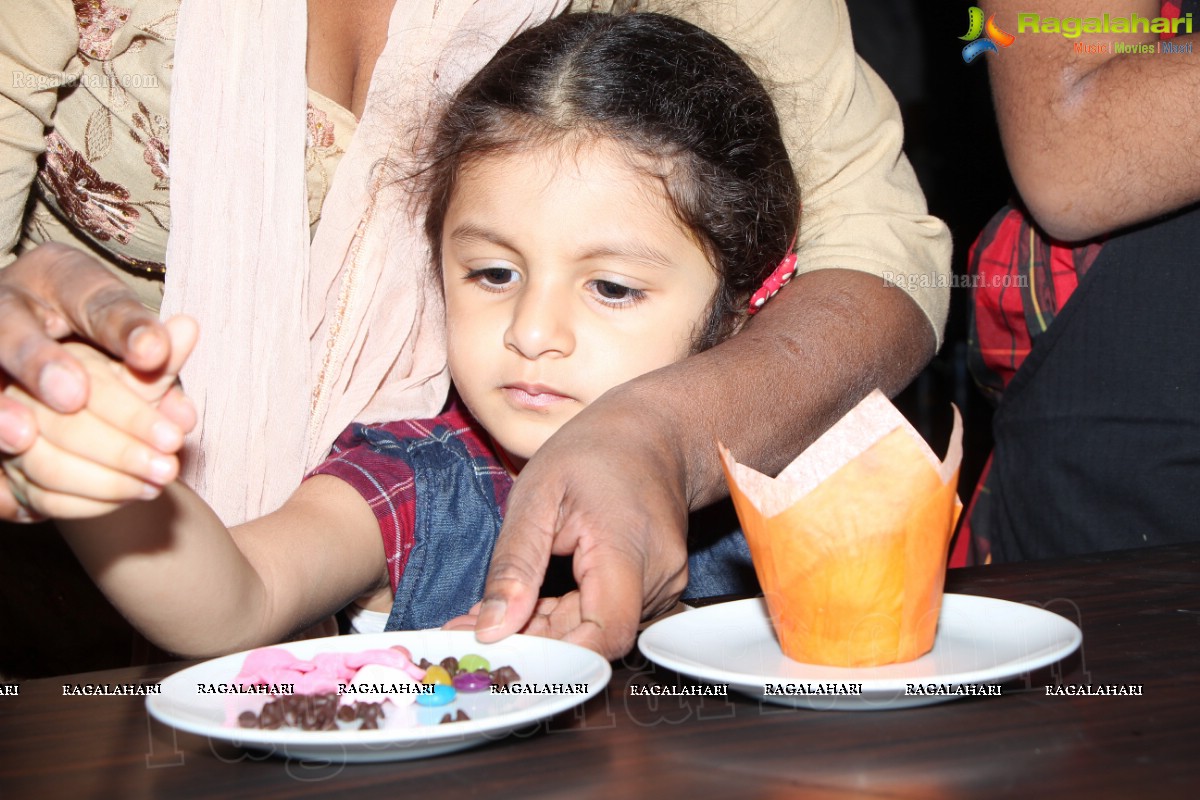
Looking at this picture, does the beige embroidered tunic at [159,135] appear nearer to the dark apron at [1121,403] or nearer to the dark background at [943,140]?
the dark apron at [1121,403]

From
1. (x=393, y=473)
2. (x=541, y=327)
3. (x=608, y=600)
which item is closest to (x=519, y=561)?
(x=608, y=600)

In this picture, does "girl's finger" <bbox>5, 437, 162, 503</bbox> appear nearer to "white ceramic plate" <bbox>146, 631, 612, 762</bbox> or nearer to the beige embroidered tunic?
"white ceramic plate" <bbox>146, 631, 612, 762</bbox>

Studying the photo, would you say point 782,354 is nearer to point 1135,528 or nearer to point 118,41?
point 1135,528

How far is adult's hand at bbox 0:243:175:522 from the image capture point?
24.0 inches

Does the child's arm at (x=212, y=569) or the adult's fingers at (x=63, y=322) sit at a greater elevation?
the adult's fingers at (x=63, y=322)

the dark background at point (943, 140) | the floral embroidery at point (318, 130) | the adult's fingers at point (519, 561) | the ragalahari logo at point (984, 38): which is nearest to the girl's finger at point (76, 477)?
the adult's fingers at point (519, 561)

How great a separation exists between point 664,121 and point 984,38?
53 cm

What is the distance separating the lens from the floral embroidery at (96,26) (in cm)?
127

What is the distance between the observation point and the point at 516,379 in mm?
1251

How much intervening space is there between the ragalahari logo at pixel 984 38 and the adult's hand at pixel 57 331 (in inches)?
48.7

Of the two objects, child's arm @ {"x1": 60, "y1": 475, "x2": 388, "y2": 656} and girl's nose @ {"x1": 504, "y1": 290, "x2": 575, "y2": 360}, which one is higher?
girl's nose @ {"x1": 504, "y1": 290, "x2": 575, "y2": 360}

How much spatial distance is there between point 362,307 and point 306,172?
185 mm

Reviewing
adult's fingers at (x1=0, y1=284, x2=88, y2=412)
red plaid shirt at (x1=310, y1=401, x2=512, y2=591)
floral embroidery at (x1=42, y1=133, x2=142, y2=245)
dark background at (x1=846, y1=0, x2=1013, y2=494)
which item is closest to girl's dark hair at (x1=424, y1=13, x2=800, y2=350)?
red plaid shirt at (x1=310, y1=401, x2=512, y2=591)

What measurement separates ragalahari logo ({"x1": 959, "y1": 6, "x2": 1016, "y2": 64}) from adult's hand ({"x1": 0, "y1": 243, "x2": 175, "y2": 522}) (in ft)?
4.06
